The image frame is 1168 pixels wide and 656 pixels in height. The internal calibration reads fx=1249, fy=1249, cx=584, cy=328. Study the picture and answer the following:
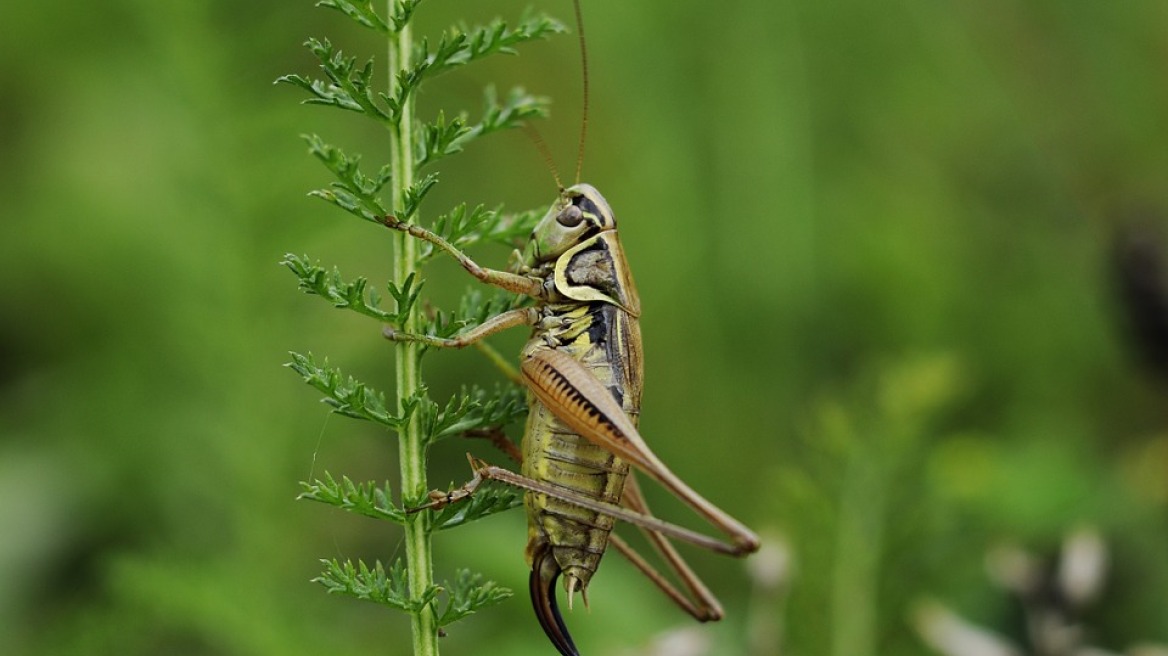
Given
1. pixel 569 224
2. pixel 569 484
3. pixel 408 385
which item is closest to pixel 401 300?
pixel 408 385

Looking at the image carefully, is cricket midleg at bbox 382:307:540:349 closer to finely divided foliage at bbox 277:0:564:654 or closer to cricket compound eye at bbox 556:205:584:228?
finely divided foliage at bbox 277:0:564:654

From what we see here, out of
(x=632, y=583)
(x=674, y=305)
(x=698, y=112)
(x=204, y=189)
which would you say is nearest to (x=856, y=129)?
(x=698, y=112)

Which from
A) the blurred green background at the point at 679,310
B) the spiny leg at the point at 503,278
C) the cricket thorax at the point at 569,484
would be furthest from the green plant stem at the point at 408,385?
the blurred green background at the point at 679,310

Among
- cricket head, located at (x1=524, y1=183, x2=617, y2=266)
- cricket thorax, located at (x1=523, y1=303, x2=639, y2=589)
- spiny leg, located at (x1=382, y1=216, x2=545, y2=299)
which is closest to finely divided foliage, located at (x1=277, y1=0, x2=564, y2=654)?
spiny leg, located at (x1=382, y1=216, x2=545, y2=299)

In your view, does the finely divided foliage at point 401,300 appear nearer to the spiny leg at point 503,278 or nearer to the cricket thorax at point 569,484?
the spiny leg at point 503,278

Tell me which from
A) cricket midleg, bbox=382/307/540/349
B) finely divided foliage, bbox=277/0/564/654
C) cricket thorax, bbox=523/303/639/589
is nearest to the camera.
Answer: finely divided foliage, bbox=277/0/564/654

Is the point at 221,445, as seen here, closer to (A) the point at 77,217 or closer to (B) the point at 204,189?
(B) the point at 204,189

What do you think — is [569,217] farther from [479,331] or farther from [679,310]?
[679,310]
